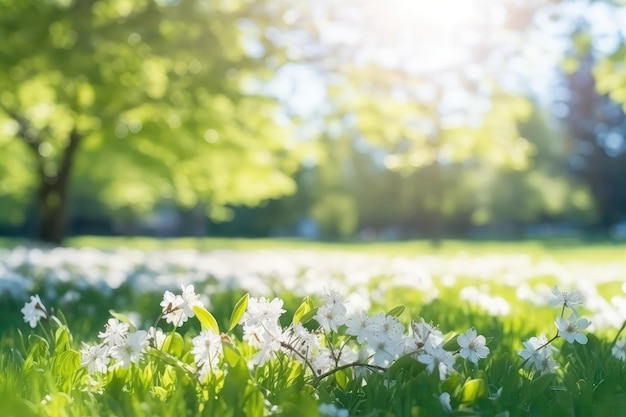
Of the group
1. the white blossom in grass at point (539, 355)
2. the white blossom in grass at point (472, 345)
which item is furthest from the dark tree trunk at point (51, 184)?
the white blossom in grass at point (472, 345)

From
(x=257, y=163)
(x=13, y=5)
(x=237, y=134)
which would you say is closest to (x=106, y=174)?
(x=257, y=163)

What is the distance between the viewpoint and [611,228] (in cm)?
4834

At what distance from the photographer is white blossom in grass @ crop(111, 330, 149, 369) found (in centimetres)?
222

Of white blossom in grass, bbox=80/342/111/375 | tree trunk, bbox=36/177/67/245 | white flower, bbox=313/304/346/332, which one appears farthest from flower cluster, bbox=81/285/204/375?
tree trunk, bbox=36/177/67/245

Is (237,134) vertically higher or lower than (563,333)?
higher

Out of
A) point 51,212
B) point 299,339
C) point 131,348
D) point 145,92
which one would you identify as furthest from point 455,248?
point 131,348

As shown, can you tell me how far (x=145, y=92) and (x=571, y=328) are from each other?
35.8ft

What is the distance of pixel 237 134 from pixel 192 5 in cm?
412

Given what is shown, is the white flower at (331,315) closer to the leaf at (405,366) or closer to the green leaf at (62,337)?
the leaf at (405,366)

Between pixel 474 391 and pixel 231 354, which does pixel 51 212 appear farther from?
pixel 474 391

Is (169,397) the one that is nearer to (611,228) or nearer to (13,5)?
(13,5)

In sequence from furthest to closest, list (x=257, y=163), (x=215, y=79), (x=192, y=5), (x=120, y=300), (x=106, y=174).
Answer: (x=106, y=174) < (x=257, y=163) < (x=215, y=79) < (x=192, y=5) < (x=120, y=300)

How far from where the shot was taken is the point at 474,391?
2129 millimetres

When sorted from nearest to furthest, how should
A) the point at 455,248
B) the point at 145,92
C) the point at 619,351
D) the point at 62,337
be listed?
the point at 62,337 → the point at 619,351 → the point at 145,92 → the point at 455,248
